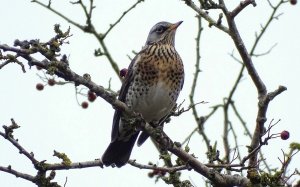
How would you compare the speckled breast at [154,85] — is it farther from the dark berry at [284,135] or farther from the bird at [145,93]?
the dark berry at [284,135]

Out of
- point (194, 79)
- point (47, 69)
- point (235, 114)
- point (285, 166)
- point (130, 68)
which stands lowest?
point (285, 166)

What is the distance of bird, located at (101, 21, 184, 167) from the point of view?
19.4ft

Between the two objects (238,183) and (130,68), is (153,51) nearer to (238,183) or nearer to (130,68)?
(130,68)

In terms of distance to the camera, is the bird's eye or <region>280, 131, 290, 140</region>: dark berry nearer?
<region>280, 131, 290, 140</region>: dark berry

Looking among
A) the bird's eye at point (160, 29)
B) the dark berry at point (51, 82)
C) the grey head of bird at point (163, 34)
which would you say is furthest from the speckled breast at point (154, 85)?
the dark berry at point (51, 82)

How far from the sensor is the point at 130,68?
6164mm

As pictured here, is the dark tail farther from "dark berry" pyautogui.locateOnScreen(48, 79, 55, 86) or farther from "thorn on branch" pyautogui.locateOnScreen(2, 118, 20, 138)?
"thorn on branch" pyautogui.locateOnScreen(2, 118, 20, 138)

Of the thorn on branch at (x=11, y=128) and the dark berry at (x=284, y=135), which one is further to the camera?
the dark berry at (x=284, y=135)

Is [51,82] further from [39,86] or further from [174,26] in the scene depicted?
[174,26]

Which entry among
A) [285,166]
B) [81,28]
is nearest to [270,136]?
[285,166]

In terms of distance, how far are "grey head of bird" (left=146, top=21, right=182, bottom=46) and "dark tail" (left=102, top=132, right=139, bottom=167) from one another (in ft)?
4.19

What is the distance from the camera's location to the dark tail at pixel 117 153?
5.89 meters

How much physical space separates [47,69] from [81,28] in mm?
1913

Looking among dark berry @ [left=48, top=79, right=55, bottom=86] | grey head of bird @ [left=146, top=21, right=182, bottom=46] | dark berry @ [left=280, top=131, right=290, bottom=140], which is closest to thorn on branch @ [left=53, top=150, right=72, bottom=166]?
dark berry @ [left=48, top=79, right=55, bottom=86]
